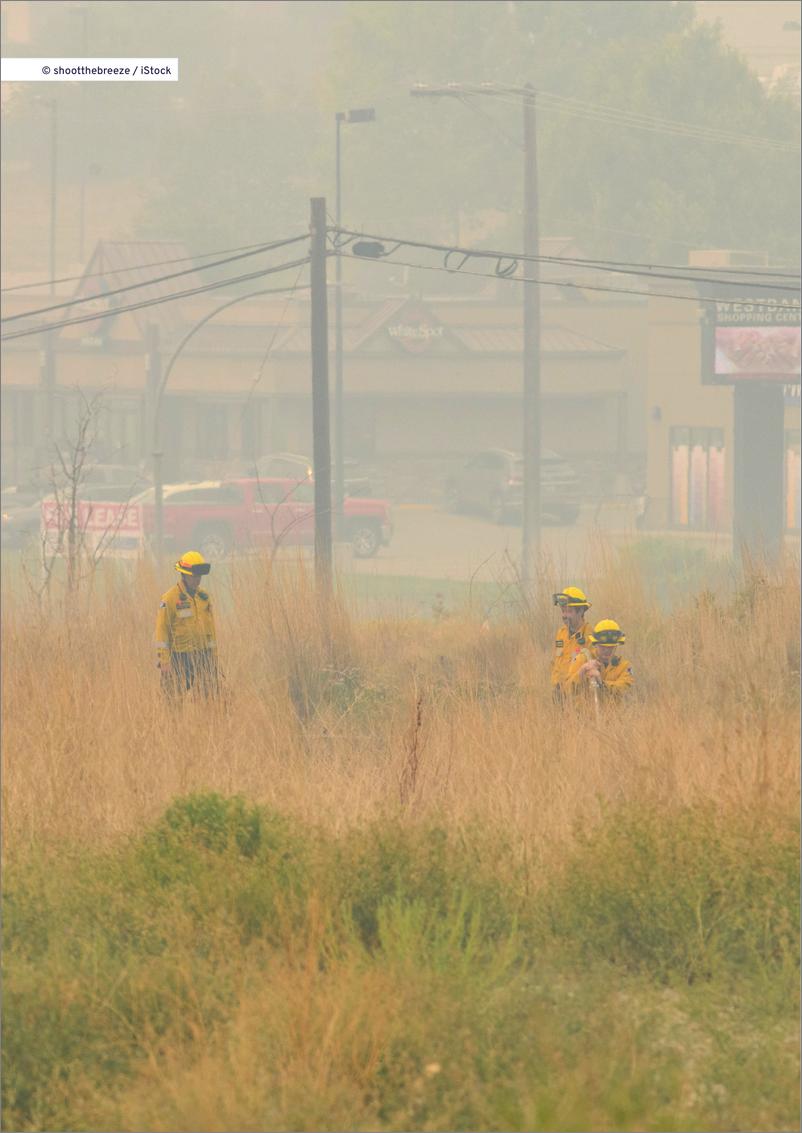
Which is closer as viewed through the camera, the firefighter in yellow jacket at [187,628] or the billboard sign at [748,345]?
the firefighter in yellow jacket at [187,628]

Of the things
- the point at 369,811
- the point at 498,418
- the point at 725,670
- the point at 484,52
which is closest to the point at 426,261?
the point at 484,52

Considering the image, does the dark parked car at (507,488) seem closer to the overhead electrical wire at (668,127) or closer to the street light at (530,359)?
the street light at (530,359)

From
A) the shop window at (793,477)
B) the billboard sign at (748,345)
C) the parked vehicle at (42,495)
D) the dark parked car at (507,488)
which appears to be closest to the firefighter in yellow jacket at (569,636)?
the parked vehicle at (42,495)

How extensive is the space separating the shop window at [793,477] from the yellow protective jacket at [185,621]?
1332 inches

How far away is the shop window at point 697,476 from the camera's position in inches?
1850

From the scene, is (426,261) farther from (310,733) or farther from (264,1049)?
(264,1049)

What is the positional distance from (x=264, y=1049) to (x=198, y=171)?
8447 cm

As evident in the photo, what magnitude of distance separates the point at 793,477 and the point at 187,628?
3495 cm

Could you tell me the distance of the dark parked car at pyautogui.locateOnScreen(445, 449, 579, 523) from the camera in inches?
1753

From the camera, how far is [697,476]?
47312 mm

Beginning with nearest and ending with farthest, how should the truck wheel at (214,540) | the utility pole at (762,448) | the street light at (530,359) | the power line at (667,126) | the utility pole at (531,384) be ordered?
1. the street light at (530,359)
2. the utility pole at (531,384)
3. the truck wheel at (214,540)
4. the utility pole at (762,448)
5. the power line at (667,126)

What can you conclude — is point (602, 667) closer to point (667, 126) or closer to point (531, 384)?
point (531, 384)

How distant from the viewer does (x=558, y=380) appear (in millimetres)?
55562

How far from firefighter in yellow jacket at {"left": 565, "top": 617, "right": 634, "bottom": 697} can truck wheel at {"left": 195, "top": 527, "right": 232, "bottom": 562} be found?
24941mm
